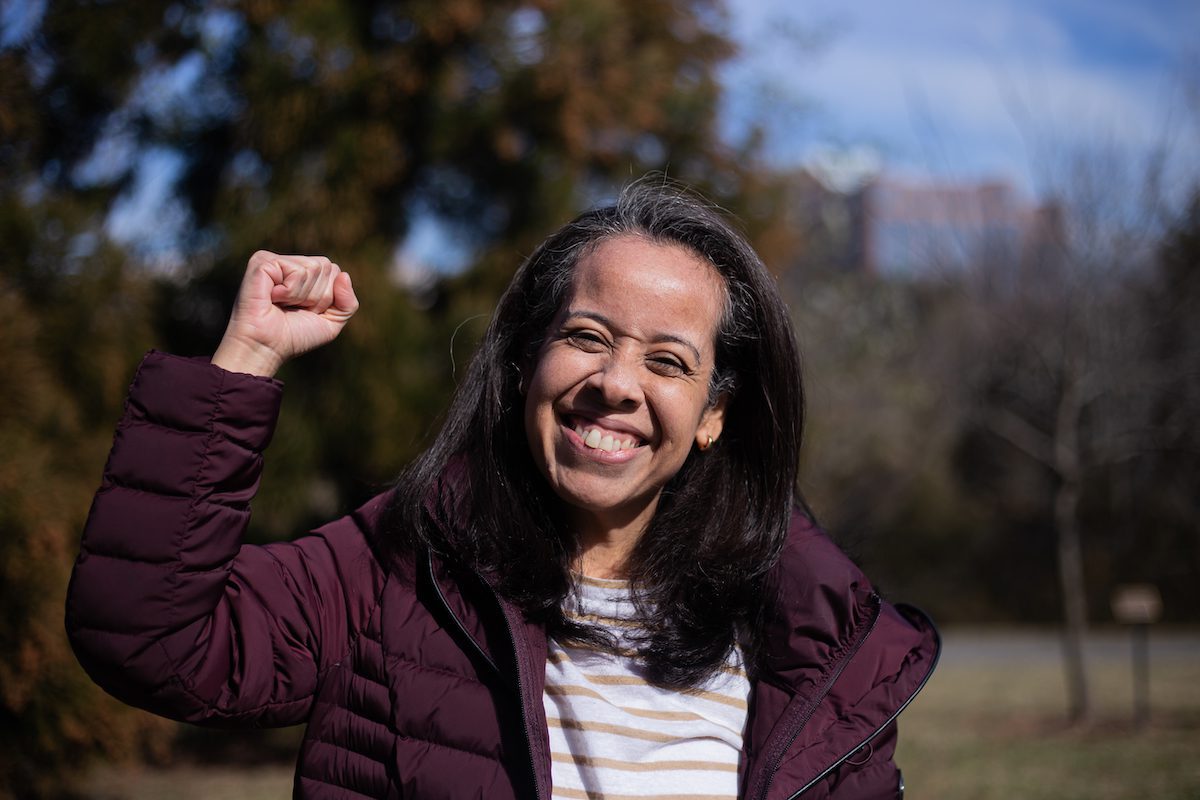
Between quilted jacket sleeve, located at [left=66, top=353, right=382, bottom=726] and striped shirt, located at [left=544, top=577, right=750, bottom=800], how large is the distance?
1.66 ft

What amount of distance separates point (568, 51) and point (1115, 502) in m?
12.5

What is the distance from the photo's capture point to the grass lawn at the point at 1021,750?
6.45 m

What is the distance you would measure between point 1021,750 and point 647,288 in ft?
23.0

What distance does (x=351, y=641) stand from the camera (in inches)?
72.0

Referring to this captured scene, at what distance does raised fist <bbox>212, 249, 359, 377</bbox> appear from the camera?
162cm

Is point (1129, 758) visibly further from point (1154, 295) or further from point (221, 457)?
point (221, 457)

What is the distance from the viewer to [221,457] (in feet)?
5.02

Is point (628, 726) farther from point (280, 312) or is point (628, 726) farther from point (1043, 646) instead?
point (1043, 646)

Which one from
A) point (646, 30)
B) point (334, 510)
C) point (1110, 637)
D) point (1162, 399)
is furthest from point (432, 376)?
point (1110, 637)

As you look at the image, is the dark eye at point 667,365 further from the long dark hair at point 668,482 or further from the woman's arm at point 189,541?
the woman's arm at point 189,541

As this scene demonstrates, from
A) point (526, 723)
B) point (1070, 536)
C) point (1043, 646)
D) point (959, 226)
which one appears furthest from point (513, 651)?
point (1043, 646)

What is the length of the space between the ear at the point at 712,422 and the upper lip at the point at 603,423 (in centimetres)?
23

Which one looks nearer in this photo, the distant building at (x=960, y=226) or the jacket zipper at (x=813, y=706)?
the jacket zipper at (x=813, y=706)

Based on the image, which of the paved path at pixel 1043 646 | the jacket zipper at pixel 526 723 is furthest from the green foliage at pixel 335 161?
the paved path at pixel 1043 646
